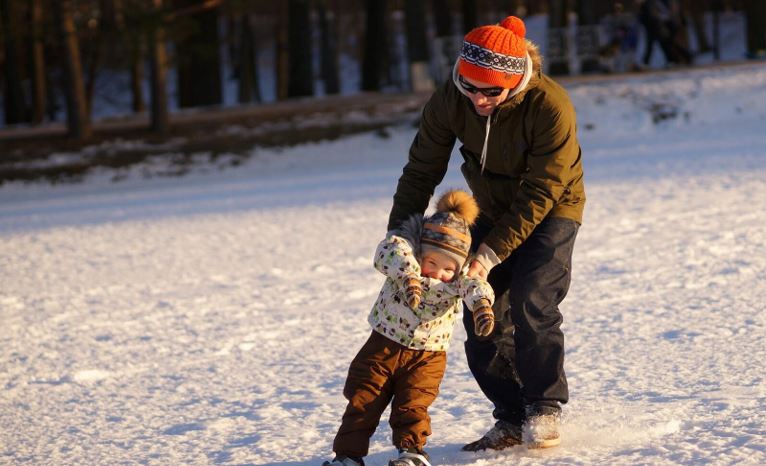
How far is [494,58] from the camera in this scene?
12.7 feet

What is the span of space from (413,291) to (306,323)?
321 centimetres

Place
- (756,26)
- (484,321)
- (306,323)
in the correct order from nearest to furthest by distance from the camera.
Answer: (484,321) < (306,323) < (756,26)

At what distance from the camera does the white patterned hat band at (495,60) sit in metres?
3.86

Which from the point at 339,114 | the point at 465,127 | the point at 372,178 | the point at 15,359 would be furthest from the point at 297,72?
the point at 465,127

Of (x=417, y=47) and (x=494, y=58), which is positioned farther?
(x=417, y=47)

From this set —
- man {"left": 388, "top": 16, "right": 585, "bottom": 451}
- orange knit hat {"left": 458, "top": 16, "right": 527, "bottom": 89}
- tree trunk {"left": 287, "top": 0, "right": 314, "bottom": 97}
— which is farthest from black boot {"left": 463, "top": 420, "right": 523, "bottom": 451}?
tree trunk {"left": 287, "top": 0, "right": 314, "bottom": 97}

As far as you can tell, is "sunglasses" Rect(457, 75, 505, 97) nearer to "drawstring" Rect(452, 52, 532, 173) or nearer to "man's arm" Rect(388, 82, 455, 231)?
"drawstring" Rect(452, 52, 532, 173)

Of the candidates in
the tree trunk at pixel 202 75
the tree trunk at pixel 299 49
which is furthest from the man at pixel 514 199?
the tree trunk at pixel 299 49

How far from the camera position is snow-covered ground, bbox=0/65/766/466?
4.62 metres

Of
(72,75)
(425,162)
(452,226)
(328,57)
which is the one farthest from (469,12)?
(452,226)

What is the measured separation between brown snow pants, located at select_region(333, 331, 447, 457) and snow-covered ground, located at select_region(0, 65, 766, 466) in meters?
0.34

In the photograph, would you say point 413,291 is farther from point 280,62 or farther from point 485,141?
point 280,62

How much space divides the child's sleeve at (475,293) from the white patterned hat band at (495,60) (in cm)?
74

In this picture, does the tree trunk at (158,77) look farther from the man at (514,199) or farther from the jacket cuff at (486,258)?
the jacket cuff at (486,258)
